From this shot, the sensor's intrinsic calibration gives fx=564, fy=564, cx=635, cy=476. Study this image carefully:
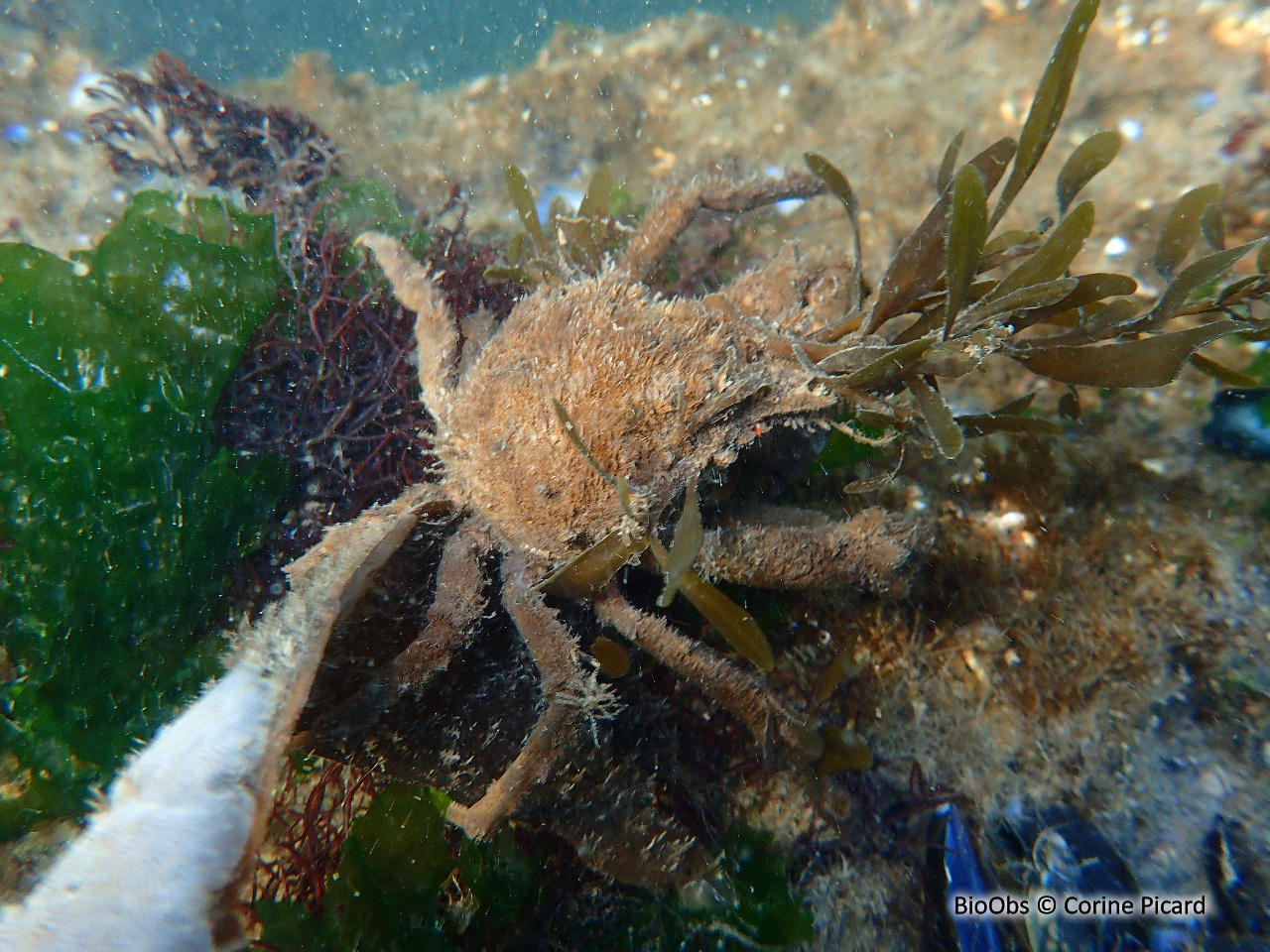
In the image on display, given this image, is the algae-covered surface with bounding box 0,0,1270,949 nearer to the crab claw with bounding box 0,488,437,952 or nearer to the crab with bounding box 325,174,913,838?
the crab with bounding box 325,174,913,838

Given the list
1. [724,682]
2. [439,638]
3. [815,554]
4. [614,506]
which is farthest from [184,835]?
[815,554]

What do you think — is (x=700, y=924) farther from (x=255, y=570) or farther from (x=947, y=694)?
(x=255, y=570)

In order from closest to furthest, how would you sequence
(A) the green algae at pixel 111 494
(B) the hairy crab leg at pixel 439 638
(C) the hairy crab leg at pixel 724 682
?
1. (B) the hairy crab leg at pixel 439 638
2. (C) the hairy crab leg at pixel 724 682
3. (A) the green algae at pixel 111 494

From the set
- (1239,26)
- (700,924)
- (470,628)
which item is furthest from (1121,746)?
(1239,26)

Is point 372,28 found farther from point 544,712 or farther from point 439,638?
point 544,712

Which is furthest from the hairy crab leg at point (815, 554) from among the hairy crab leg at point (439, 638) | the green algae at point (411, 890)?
the green algae at point (411, 890)

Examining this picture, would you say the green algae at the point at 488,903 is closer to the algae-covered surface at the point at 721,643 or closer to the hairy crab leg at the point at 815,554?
the algae-covered surface at the point at 721,643

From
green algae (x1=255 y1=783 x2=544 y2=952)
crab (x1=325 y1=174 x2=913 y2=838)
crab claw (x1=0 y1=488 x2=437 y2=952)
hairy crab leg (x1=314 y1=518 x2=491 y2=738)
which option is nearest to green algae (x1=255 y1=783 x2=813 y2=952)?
green algae (x1=255 y1=783 x2=544 y2=952)
